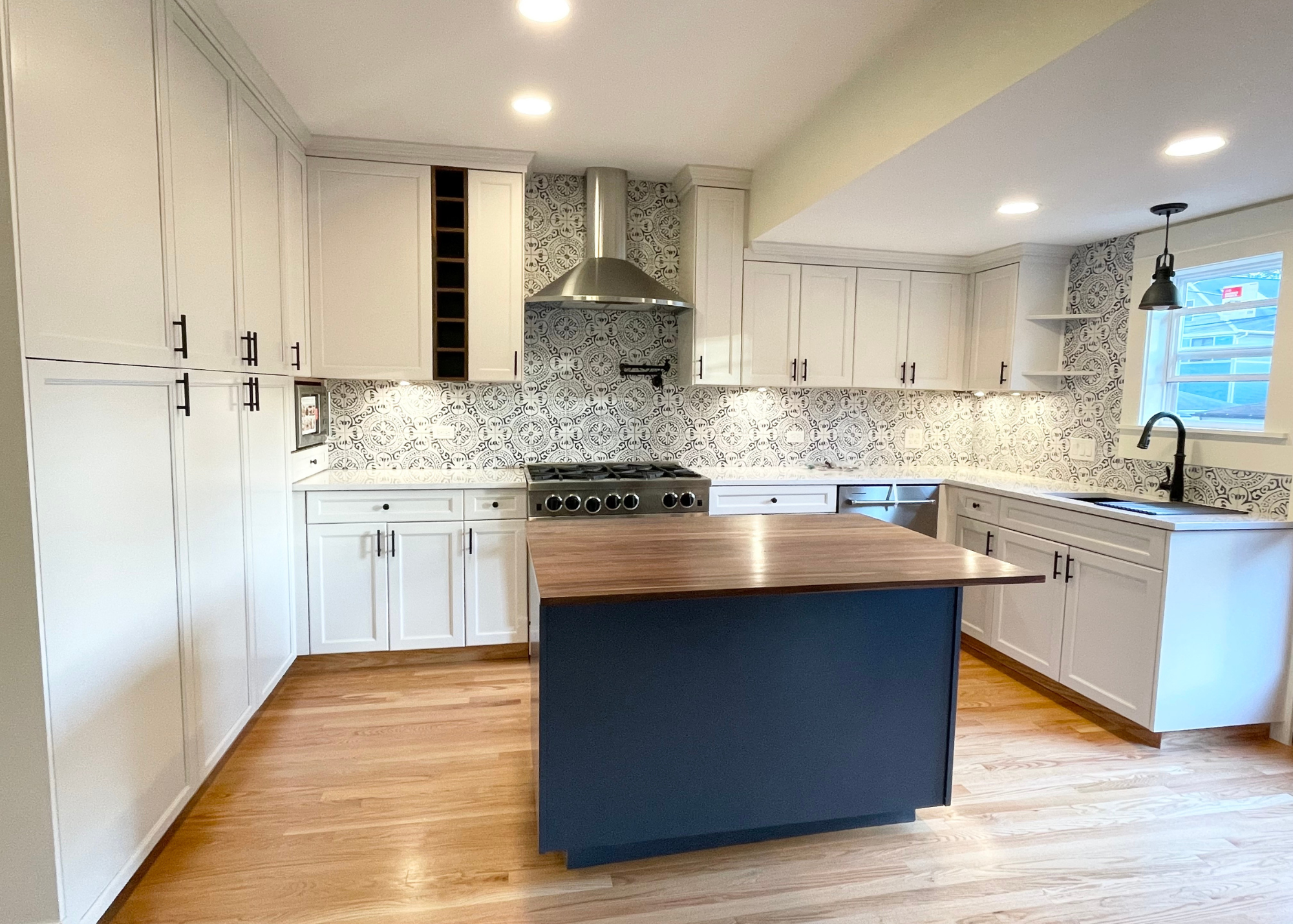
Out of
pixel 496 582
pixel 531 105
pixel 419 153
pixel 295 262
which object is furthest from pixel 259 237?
pixel 496 582

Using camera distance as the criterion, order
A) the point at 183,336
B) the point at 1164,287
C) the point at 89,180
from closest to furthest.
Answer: the point at 89,180 < the point at 183,336 < the point at 1164,287

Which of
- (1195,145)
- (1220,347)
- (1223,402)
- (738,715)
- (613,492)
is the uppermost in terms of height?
(1195,145)

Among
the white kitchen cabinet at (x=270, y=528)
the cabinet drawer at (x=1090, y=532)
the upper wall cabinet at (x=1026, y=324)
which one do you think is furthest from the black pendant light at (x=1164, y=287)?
the white kitchen cabinet at (x=270, y=528)

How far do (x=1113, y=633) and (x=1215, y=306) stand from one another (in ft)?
5.26

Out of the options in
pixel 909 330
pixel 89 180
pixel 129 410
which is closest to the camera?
pixel 89 180

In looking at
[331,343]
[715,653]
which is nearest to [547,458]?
[331,343]

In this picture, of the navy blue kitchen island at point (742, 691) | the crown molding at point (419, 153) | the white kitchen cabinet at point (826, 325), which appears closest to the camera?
the navy blue kitchen island at point (742, 691)

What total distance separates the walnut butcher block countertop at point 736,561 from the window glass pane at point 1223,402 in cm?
180

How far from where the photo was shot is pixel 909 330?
158 inches

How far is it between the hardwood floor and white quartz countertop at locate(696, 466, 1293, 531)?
943 millimetres

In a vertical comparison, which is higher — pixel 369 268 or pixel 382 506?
pixel 369 268

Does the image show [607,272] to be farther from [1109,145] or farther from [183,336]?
[1109,145]

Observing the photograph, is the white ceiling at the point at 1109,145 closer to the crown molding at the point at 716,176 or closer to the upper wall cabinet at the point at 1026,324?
the upper wall cabinet at the point at 1026,324

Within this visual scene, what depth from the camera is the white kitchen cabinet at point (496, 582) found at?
3361 millimetres
